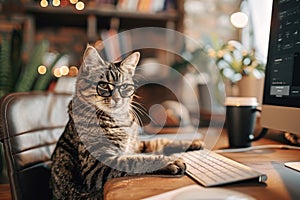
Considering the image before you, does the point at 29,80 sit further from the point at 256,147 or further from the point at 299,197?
the point at 299,197

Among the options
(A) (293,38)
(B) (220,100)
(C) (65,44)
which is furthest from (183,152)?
(C) (65,44)

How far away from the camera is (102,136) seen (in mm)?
774

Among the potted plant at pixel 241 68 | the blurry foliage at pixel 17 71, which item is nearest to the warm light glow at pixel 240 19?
the potted plant at pixel 241 68

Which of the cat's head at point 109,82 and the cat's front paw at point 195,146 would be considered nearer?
the cat's head at point 109,82

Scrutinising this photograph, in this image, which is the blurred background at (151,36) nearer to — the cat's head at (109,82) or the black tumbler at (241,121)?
the black tumbler at (241,121)

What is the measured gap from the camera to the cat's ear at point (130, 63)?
757 millimetres

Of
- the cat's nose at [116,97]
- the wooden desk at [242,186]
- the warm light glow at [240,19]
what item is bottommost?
the wooden desk at [242,186]

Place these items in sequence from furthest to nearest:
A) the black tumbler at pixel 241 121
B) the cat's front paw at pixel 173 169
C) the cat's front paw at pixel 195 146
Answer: the black tumbler at pixel 241 121
the cat's front paw at pixel 195 146
the cat's front paw at pixel 173 169

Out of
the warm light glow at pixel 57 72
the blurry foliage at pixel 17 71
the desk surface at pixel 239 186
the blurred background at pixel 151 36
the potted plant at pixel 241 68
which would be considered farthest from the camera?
the warm light glow at pixel 57 72

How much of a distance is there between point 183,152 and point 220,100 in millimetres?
646

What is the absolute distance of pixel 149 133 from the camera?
3.62ft

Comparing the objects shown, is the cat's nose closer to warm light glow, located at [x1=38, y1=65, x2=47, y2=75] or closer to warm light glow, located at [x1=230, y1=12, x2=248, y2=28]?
warm light glow, located at [x1=38, y1=65, x2=47, y2=75]

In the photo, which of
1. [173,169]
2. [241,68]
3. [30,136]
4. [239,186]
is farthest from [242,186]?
[241,68]

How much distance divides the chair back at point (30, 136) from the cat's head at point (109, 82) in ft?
0.82
